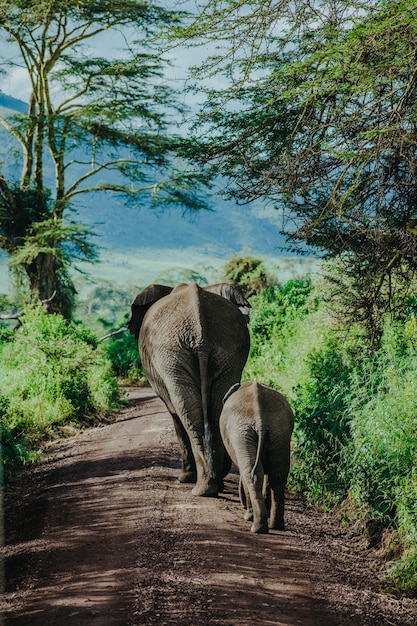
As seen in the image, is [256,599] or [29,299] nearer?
[256,599]

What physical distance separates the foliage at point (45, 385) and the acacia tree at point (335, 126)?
4.56m

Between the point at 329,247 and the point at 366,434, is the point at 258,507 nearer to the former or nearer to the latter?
the point at 366,434

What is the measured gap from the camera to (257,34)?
6.70 meters

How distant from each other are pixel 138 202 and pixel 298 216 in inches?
863

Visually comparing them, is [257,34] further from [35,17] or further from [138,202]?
[138,202]

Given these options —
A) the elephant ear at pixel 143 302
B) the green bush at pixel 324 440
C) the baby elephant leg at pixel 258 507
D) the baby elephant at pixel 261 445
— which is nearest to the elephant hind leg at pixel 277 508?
the baby elephant at pixel 261 445

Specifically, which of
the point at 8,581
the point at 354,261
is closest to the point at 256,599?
the point at 8,581

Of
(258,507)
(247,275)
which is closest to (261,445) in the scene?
(258,507)

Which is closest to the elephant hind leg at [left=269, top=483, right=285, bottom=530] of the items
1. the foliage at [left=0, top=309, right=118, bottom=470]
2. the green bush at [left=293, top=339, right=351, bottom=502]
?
the green bush at [left=293, top=339, right=351, bottom=502]

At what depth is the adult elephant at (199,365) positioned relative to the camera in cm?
801

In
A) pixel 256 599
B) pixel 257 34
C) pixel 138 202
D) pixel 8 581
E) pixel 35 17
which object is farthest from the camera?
pixel 138 202

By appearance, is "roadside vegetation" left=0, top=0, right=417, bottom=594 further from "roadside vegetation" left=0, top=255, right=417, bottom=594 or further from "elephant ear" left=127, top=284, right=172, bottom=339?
"elephant ear" left=127, top=284, right=172, bottom=339

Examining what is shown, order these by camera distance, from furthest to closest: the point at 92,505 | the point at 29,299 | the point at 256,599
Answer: the point at 29,299 < the point at 92,505 < the point at 256,599

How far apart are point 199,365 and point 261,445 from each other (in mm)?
1811
